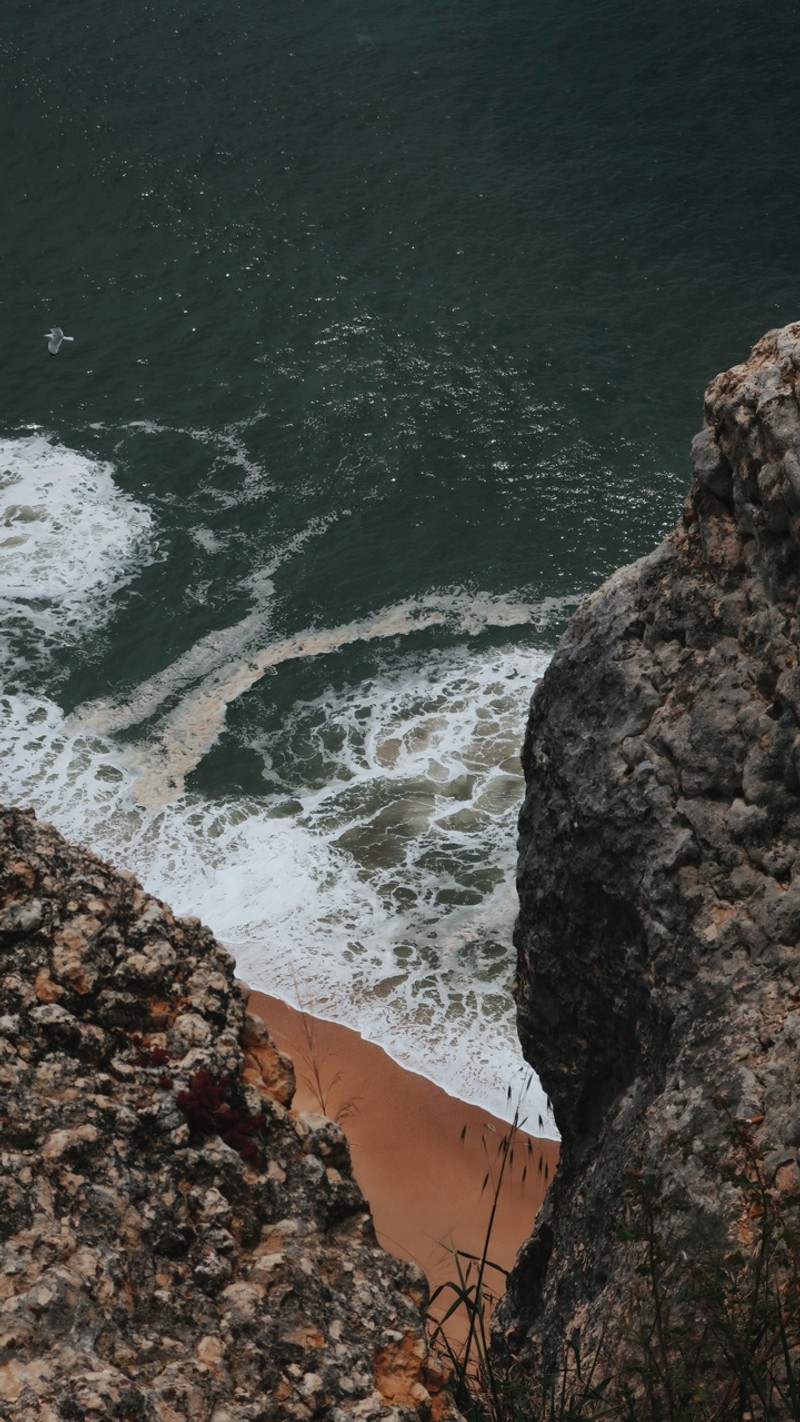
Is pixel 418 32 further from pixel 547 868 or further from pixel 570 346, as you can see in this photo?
pixel 547 868

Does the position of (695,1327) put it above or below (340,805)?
above

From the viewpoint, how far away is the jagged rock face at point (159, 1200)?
3162mm

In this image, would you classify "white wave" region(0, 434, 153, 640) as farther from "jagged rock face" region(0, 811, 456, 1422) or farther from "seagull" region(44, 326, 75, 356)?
"jagged rock face" region(0, 811, 456, 1422)

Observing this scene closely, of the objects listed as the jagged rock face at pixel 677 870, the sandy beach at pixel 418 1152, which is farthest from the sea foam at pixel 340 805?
the jagged rock face at pixel 677 870

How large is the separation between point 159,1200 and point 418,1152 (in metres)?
6.31

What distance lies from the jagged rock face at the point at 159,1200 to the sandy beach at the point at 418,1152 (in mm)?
4449

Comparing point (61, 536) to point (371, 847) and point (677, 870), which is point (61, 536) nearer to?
point (371, 847)

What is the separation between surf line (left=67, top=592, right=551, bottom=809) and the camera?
14.3 meters

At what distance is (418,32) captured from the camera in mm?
27750

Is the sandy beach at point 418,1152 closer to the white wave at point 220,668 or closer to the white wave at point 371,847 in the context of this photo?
the white wave at point 371,847

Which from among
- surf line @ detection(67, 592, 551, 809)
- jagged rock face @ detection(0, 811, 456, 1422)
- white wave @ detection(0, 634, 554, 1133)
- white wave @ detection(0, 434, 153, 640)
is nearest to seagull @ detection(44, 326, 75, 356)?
white wave @ detection(0, 434, 153, 640)

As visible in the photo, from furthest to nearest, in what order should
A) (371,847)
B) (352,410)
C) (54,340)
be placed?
1. (54,340)
2. (352,410)
3. (371,847)

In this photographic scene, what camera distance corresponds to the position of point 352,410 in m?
19.2

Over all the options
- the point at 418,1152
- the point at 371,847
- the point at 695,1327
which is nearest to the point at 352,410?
the point at 371,847
